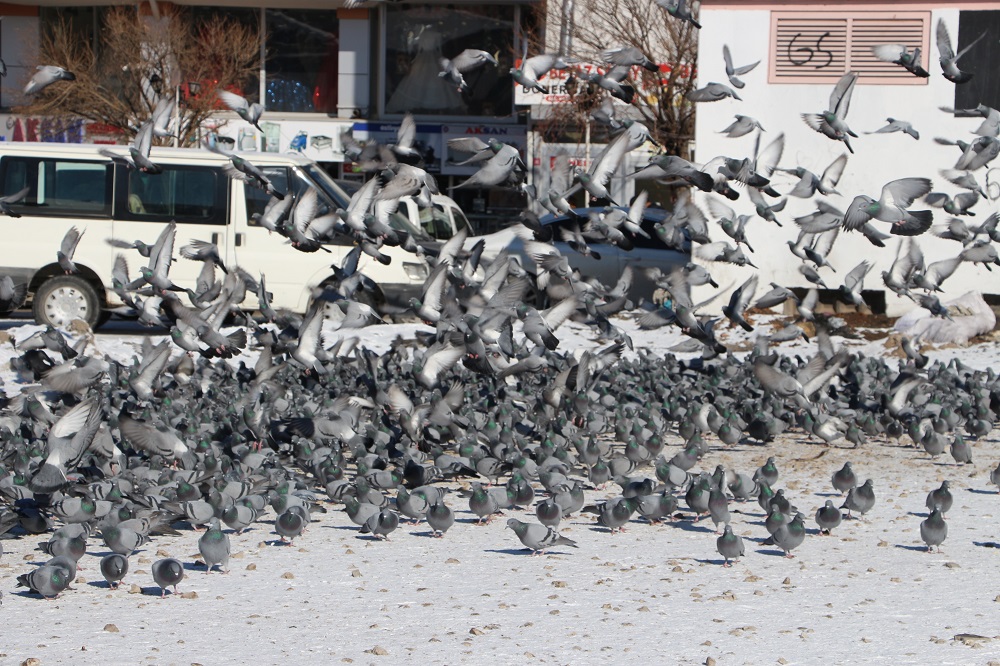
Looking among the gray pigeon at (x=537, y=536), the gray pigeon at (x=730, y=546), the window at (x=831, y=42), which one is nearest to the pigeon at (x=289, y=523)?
the gray pigeon at (x=537, y=536)

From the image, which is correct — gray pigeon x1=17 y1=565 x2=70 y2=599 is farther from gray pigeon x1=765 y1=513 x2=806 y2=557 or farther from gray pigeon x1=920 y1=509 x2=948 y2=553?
gray pigeon x1=920 y1=509 x2=948 y2=553

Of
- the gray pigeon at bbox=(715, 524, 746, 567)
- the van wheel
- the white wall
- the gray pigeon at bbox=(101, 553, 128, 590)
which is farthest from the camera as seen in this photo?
the white wall

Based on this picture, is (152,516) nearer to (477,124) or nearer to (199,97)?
(199,97)

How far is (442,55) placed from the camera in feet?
94.7

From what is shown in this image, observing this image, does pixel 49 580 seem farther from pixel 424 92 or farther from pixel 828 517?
pixel 424 92

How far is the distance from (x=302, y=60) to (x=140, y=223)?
16185 mm

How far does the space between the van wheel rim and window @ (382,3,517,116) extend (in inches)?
612

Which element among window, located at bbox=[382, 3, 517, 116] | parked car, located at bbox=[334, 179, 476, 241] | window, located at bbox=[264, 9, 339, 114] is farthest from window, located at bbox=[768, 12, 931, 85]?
window, located at bbox=[264, 9, 339, 114]

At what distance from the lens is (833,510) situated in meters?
6.07

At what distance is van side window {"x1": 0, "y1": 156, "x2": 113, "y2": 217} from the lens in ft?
44.2

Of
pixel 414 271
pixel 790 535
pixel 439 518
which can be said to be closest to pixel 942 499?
pixel 790 535

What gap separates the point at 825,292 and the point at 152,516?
10.7 metres

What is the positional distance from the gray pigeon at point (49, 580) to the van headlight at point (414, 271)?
846 centimetres

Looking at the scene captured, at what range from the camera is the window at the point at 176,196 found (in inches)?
524
